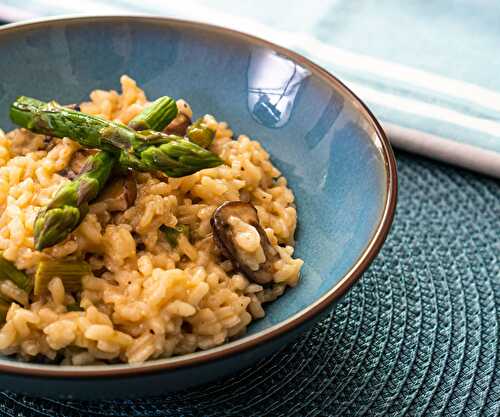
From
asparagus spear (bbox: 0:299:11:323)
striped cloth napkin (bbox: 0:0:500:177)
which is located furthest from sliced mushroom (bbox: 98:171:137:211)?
striped cloth napkin (bbox: 0:0:500:177)

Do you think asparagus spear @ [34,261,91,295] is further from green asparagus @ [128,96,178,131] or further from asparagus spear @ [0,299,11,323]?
green asparagus @ [128,96,178,131]

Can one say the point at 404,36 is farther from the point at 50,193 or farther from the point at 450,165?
the point at 50,193

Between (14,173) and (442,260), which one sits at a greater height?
(14,173)

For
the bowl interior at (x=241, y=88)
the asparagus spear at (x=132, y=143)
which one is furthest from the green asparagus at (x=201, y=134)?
the bowl interior at (x=241, y=88)

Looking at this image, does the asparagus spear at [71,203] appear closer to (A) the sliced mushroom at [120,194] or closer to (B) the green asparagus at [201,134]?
(A) the sliced mushroom at [120,194]

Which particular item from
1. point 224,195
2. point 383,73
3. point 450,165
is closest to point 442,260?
point 450,165

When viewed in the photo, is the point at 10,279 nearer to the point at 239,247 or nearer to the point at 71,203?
the point at 71,203
